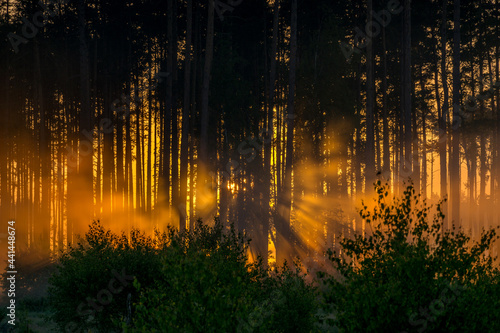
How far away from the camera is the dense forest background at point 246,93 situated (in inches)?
1092

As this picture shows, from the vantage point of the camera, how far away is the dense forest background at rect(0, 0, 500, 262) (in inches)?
1092

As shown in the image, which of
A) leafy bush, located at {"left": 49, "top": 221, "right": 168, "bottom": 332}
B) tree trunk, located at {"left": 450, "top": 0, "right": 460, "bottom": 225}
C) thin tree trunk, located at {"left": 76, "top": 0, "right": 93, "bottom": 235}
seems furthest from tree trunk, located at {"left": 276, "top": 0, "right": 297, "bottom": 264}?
leafy bush, located at {"left": 49, "top": 221, "right": 168, "bottom": 332}

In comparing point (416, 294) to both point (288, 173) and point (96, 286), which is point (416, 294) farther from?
point (288, 173)

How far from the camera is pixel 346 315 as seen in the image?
5.41m

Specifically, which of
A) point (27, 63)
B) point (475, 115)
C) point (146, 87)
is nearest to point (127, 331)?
point (27, 63)

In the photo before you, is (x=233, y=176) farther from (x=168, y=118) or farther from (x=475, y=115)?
(x=475, y=115)

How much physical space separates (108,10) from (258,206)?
18087 mm

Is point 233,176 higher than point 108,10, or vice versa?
point 108,10

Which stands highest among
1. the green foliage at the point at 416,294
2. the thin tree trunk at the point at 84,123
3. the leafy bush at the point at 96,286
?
the thin tree trunk at the point at 84,123

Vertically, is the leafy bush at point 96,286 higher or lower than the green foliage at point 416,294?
lower

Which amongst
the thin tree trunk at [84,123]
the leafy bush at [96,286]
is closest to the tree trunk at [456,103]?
the thin tree trunk at [84,123]

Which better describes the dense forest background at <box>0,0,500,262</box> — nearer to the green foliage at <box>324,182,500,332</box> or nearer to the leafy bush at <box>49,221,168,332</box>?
the leafy bush at <box>49,221,168,332</box>

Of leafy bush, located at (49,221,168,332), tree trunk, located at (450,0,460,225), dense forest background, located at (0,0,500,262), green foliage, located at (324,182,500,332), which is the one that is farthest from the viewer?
dense forest background, located at (0,0,500,262)

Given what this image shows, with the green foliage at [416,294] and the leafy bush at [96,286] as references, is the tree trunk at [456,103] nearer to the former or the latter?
the leafy bush at [96,286]
